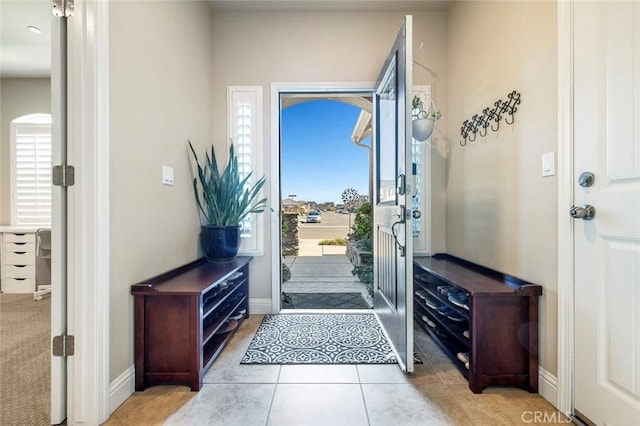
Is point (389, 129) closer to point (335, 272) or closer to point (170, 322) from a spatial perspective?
point (170, 322)

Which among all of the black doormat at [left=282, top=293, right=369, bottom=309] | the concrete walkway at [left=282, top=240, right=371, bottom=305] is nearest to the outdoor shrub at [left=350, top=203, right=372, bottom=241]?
the concrete walkway at [left=282, top=240, right=371, bottom=305]

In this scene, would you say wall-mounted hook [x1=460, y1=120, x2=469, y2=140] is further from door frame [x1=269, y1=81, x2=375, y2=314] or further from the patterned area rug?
the patterned area rug

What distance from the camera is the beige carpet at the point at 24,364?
144cm

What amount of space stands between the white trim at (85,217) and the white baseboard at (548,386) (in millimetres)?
2262

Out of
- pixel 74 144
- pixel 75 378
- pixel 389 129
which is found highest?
pixel 389 129

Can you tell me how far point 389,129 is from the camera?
2174 millimetres

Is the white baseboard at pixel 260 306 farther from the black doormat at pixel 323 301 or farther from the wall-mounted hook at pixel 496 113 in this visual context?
the wall-mounted hook at pixel 496 113

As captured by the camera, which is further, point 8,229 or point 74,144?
point 8,229

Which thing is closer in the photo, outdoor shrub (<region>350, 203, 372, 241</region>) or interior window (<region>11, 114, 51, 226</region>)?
interior window (<region>11, 114, 51, 226</region>)

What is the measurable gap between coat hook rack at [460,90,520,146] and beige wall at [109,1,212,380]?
7.38ft

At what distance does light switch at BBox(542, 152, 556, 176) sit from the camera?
1.48 m

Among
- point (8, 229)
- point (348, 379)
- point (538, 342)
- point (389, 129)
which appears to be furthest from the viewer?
point (8, 229)

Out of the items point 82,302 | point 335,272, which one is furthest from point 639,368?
point 335,272

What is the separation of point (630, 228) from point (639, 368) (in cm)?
55
